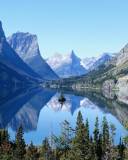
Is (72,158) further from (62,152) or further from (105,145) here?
(105,145)

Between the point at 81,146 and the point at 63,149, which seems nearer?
the point at 81,146

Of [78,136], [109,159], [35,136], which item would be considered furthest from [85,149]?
[35,136]

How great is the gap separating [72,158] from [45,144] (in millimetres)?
26868

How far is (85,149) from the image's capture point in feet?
300

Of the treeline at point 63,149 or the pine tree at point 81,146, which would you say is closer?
the pine tree at point 81,146

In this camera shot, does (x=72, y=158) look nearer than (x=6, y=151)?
Yes

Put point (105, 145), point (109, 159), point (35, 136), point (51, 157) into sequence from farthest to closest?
point (35, 136)
point (105, 145)
point (51, 157)
point (109, 159)

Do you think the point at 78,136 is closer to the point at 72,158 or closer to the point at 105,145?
the point at 72,158

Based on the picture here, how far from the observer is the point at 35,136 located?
19788 centimetres

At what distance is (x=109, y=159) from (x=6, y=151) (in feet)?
84.6

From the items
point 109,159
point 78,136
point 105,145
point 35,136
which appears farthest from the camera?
point 35,136

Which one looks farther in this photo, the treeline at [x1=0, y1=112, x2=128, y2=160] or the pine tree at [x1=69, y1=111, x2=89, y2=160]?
the treeline at [x1=0, y1=112, x2=128, y2=160]

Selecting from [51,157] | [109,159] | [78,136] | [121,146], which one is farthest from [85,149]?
[121,146]

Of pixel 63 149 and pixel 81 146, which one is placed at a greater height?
pixel 81 146
